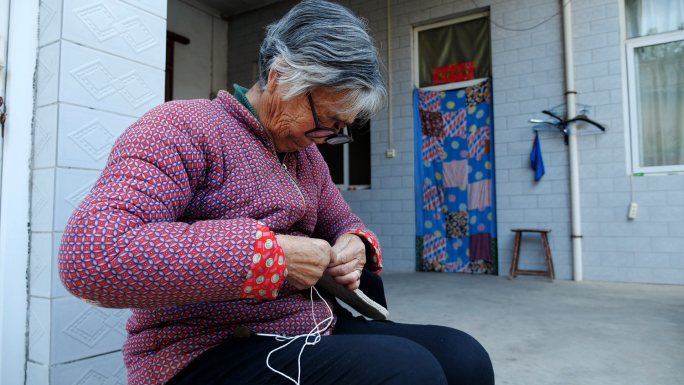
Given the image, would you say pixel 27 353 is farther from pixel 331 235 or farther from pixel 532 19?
pixel 532 19

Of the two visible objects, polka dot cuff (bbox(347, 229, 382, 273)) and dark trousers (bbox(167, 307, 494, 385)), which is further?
polka dot cuff (bbox(347, 229, 382, 273))

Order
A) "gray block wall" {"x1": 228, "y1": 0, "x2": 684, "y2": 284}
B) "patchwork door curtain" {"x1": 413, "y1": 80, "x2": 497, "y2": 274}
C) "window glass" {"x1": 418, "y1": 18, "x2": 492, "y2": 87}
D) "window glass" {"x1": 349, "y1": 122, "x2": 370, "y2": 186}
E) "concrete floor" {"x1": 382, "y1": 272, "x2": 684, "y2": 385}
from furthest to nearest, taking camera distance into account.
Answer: "window glass" {"x1": 349, "y1": 122, "x2": 370, "y2": 186}
"window glass" {"x1": 418, "y1": 18, "x2": 492, "y2": 87}
"patchwork door curtain" {"x1": 413, "y1": 80, "x2": 497, "y2": 274}
"gray block wall" {"x1": 228, "y1": 0, "x2": 684, "y2": 284}
"concrete floor" {"x1": 382, "y1": 272, "x2": 684, "y2": 385}

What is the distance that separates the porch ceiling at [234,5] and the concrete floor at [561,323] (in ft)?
16.3

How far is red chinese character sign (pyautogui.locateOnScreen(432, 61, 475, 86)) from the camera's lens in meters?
5.37

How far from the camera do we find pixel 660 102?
4395 mm

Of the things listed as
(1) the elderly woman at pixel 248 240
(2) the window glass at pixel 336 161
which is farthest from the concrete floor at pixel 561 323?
(2) the window glass at pixel 336 161

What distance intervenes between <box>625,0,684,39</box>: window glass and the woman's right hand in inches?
198

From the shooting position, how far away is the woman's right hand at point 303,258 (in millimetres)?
716

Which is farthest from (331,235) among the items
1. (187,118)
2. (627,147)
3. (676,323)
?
(627,147)

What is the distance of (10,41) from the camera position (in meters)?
1.20

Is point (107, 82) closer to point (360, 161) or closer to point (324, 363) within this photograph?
point (324, 363)

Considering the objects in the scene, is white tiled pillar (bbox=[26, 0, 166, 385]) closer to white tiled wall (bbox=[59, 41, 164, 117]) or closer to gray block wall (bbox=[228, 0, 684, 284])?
white tiled wall (bbox=[59, 41, 164, 117])

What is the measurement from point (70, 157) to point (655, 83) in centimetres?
520

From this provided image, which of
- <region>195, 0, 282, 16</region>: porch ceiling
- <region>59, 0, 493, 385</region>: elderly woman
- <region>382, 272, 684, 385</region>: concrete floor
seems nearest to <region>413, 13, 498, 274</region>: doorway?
<region>382, 272, 684, 385</region>: concrete floor
